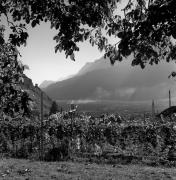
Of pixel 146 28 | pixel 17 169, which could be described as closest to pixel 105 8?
pixel 146 28

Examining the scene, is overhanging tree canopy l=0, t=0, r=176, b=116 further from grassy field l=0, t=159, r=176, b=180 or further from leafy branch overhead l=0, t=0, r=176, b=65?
grassy field l=0, t=159, r=176, b=180

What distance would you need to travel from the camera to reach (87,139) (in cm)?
1673

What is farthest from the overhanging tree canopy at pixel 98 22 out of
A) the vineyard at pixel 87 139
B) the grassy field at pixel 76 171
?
the vineyard at pixel 87 139

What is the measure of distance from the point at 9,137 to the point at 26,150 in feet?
6.81

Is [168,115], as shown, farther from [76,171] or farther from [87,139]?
[76,171]

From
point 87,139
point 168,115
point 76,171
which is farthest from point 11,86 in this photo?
point 168,115

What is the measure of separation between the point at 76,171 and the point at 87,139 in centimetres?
561

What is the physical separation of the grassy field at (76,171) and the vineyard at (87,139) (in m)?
2.09

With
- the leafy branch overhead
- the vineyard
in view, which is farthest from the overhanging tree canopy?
the vineyard

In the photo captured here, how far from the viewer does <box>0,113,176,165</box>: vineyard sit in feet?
49.1

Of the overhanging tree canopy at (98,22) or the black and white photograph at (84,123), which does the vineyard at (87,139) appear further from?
the overhanging tree canopy at (98,22)

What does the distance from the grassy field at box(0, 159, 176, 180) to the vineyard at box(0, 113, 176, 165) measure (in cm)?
209

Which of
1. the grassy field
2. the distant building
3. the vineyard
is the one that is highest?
the distant building

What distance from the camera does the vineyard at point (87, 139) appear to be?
15.0 metres
